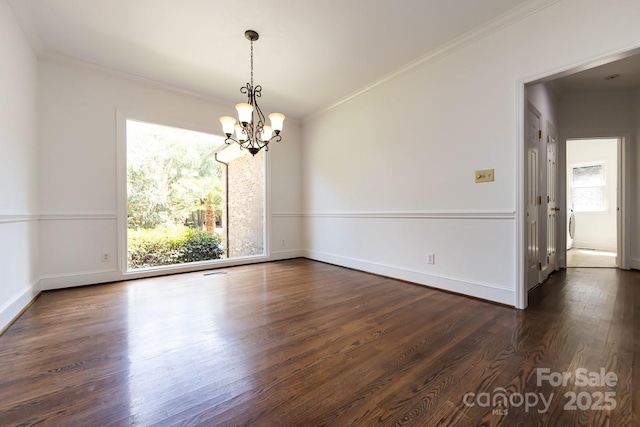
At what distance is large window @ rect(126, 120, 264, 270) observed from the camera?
16.9 feet

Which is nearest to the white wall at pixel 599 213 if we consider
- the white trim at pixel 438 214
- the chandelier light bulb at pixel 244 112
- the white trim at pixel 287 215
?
the white trim at pixel 438 214

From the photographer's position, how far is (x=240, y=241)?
613 centimetres

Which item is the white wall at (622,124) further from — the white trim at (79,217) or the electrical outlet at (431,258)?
the white trim at (79,217)

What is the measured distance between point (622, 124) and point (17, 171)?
7.72 meters

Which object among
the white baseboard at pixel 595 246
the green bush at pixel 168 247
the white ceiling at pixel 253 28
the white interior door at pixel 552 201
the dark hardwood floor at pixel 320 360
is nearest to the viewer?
the dark hardwood floor at pixel 320 360

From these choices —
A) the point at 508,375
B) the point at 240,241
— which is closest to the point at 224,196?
the point at 240,241

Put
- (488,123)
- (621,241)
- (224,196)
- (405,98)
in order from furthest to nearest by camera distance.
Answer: (224,196), (621,241), (405,98), (488,123)

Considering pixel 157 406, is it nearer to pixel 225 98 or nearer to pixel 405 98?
pixel 405 98

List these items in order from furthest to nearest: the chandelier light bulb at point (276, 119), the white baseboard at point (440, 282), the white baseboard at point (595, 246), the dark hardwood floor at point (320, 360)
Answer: the white baseboard at point (595, 246) → the chandelier light bulb at point (276, 119) → the white baseboard at point (440, 282) → the dark hardwood floor at point (320, 360)

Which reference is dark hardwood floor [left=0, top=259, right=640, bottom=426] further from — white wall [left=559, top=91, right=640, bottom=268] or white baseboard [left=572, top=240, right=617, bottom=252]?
white baseboard [left=572, top=240, right=617, bottom=252]

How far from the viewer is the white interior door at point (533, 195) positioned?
300 centimetres

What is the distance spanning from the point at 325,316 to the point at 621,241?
4979 millimetres

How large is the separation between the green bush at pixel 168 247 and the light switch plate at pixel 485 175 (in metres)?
4.77

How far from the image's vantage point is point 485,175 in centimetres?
276
